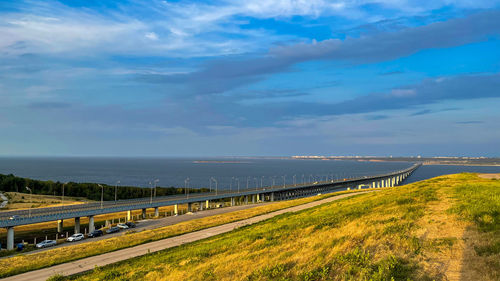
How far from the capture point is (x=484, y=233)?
17594 millimetres

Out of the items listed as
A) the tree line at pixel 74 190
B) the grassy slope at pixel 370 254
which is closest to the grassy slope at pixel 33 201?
the tree line at pixel 74 190

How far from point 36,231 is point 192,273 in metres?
63.7

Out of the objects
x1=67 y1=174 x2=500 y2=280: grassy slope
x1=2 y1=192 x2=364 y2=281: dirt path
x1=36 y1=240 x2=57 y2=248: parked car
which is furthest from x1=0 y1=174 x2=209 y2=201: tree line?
x1=67 y1=174 x2=500 y2=280: grassy slope

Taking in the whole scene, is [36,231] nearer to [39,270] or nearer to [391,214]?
[39,270]

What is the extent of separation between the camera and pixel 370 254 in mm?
16578

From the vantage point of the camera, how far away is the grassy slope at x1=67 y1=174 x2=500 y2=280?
46.5ft

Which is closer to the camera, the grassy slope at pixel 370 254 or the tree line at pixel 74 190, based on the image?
the grassy slope at pixel 370 254

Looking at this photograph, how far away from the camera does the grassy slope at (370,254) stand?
46.5ft

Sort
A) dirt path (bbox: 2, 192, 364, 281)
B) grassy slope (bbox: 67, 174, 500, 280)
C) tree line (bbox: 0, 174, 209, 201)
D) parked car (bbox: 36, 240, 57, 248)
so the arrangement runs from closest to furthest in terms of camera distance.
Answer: grassy slope (bbox: 67, 174, 500, 280)
dirt path (bbox: 2, 192, 364, 281)
parked car (bbox: 36, 240, 57, 248)
tree line (bbox: 0, 174, 209, 201)

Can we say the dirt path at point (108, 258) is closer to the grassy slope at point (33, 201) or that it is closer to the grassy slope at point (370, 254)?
the grassy slope at point (370, 254)

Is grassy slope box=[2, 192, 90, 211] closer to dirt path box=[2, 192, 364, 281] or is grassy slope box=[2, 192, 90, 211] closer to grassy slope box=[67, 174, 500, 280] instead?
dirt path box=[2, 192, 364, 281]

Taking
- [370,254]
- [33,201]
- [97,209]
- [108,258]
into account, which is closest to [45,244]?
[97,209]

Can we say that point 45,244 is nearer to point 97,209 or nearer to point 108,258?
point 97,209

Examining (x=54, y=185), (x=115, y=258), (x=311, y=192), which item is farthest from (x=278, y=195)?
(x=115, y=258)
